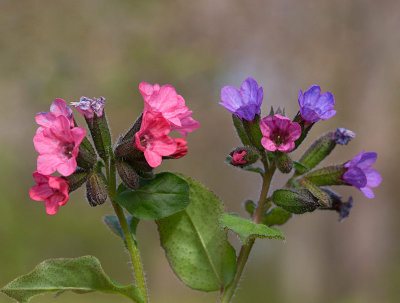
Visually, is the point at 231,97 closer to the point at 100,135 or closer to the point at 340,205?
the point at 100,135

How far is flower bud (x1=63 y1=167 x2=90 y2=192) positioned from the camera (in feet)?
4.95

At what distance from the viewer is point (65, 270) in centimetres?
150

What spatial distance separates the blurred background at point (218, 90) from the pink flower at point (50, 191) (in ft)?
21.1

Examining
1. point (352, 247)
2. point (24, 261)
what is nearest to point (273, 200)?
point (24, 261)

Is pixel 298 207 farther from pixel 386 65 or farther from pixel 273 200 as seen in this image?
pixel 386 65

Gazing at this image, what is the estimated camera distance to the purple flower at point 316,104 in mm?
1595

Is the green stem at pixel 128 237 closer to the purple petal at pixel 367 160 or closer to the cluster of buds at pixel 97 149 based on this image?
the cluster of buds at pixel 97 149


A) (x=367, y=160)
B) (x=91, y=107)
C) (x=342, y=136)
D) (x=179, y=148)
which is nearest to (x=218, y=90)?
(x=342, y=136)

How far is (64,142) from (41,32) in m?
8.37

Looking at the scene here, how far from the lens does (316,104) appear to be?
1618 mm

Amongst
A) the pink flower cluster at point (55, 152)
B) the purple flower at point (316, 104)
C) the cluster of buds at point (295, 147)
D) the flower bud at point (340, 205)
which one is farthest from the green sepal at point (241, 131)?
the pink flower cluster at point (55, 152)

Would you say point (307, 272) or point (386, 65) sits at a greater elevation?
point (386, 65)

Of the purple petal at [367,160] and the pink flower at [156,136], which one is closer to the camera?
the pink flower at [156,136]

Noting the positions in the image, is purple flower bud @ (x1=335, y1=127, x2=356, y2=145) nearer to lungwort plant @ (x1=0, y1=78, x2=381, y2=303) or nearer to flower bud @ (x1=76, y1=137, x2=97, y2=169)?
lungwort plant @ (x1=0, y1=78, x2=381, y2=303)
